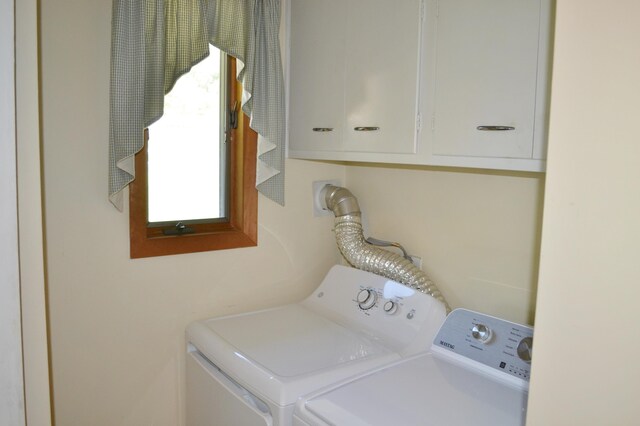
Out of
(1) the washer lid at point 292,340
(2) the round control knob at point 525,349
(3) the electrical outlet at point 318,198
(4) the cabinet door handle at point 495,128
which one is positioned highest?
(4) the cabinet door handle at point 495,128

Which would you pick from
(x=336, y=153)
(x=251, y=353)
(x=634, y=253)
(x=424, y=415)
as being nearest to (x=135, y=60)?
(x=336, y=153)

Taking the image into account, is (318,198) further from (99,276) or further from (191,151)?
(99,276)

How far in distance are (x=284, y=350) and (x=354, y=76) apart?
95 cm

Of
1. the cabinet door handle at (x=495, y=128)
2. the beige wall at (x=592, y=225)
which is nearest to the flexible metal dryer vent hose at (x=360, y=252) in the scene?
the cabinet door handle at (x=495, y=128)

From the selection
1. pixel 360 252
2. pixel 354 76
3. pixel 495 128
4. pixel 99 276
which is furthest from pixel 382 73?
pixel 99 276

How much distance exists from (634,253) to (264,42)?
5.49 ft

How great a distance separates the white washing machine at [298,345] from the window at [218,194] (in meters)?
0.31

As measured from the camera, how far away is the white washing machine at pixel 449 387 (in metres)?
1.28

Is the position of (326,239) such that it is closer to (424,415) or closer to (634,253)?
(424,415)

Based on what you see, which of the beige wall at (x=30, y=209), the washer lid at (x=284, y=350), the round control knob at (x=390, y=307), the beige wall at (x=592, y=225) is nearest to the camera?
the beige wall at (x=592, y=225)

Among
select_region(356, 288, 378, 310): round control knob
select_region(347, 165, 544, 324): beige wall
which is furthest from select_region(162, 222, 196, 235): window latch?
select_region(347, 165, 544, 324): beige wall

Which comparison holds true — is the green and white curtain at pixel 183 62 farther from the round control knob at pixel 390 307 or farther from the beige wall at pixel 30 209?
the beige wall at pixel 30 209

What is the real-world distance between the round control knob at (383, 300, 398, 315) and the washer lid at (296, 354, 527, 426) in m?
0.29

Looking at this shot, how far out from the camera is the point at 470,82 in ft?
4.61
